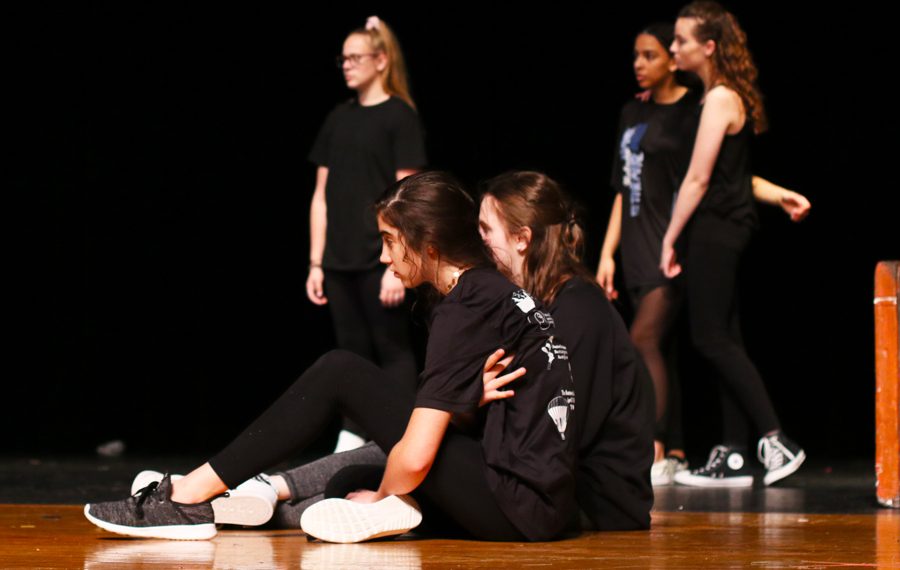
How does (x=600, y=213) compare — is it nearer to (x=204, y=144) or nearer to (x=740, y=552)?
(x=204, y=144)

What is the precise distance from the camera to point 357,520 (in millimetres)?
2121

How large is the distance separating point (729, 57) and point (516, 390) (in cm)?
150

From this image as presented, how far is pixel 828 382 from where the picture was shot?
510cm

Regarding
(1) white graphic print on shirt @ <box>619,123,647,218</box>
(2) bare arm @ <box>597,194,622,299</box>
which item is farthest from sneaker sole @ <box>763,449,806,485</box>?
(1) white graphic print on shirt @ <box>619,123,647,218</box>

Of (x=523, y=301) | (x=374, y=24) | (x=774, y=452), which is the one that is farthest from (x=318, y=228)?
(x=523, y=301)

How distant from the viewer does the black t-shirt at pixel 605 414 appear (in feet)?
7.40

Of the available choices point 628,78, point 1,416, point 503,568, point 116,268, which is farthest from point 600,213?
point 503,568

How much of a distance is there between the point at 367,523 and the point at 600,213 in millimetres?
3020

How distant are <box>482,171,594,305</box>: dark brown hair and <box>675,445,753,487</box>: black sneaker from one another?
→ 1097 mm

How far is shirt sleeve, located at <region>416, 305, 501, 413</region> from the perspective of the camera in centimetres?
201

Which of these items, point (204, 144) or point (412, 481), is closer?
point (412, 481)

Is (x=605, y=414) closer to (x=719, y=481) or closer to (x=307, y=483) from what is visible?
(x=307, y=483)

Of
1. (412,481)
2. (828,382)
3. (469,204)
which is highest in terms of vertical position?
(469,204)

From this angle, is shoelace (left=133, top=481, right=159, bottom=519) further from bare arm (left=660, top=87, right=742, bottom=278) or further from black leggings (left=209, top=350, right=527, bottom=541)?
bare arm (left=660, top=87, right=742, bottom=278)
